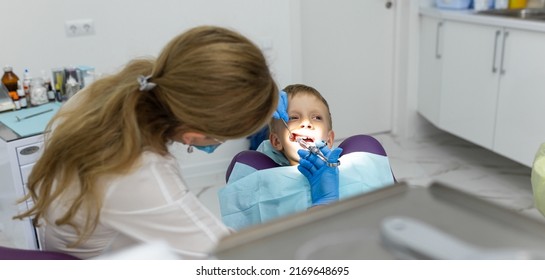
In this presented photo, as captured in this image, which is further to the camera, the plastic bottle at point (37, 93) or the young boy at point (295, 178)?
the plastic bottle at point (37, 93)

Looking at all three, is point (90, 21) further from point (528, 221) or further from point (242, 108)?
point (528, 221)

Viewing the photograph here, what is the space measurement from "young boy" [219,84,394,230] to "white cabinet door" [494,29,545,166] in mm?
1411

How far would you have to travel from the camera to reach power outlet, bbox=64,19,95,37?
2785 mm

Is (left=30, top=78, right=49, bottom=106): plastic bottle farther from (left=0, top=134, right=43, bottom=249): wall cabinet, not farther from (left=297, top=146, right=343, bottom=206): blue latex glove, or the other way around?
(left=297, top=146, right=343, bottom=206): blue latex glove

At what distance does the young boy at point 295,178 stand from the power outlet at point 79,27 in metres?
1.53

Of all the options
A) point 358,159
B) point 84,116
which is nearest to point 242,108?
point 84,116

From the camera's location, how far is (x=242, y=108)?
1.04 meters

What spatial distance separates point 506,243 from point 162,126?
74cm

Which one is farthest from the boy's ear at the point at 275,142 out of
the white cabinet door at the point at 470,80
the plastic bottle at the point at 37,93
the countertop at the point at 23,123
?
the white cabinet door at the point at 470,80

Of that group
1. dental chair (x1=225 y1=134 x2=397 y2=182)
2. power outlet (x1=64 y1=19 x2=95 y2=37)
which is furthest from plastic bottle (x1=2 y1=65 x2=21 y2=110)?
dental chair (x1=225 y1=134 x2=397 y2=182)

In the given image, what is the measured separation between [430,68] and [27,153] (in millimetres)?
2477

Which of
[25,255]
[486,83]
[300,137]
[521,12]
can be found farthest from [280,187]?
[521,12]

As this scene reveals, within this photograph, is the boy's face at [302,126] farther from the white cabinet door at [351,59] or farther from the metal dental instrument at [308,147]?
the white cabinet door at [351,59]

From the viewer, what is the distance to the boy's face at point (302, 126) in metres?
1.72
